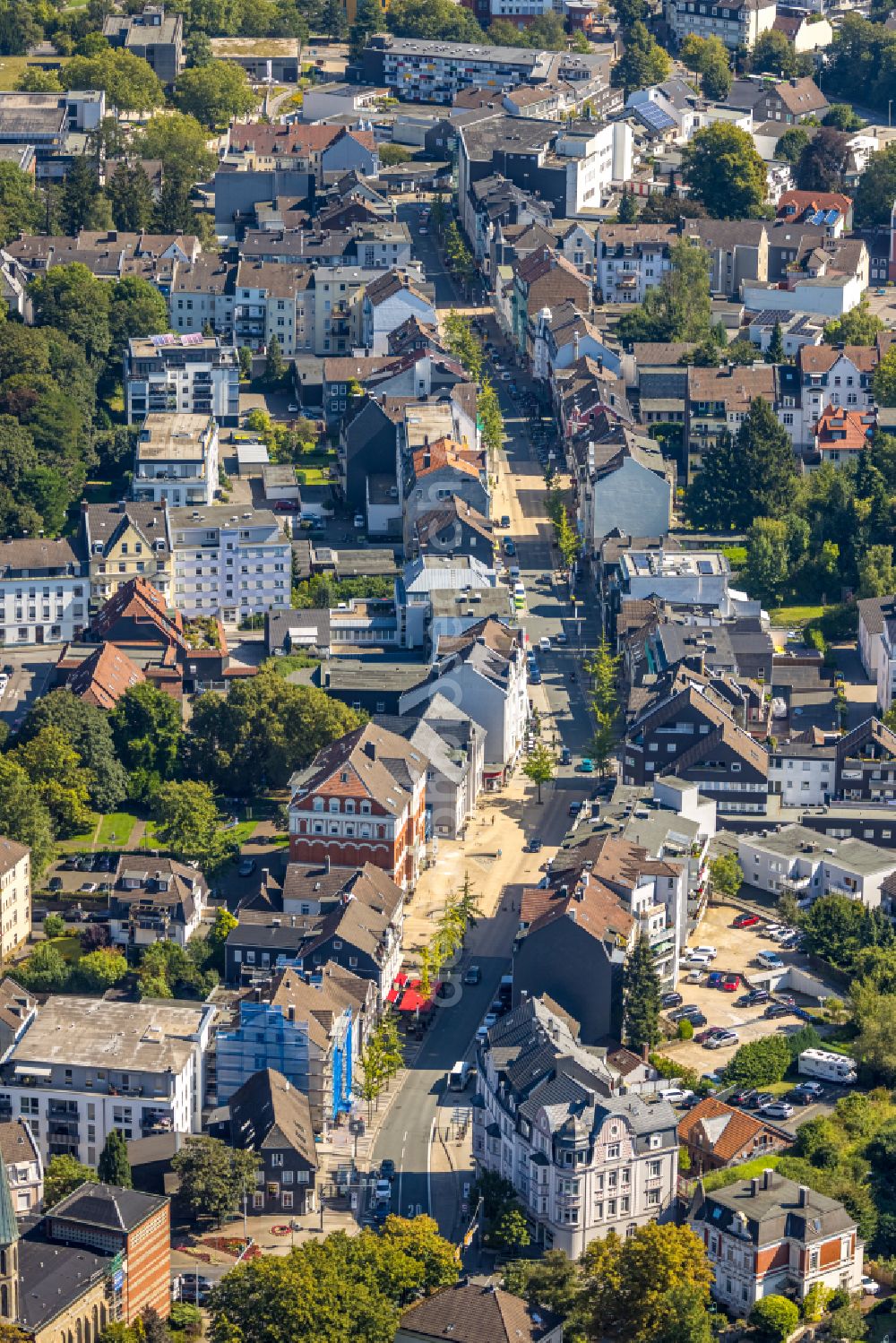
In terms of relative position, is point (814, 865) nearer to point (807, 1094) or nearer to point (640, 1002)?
point (640, 1002)

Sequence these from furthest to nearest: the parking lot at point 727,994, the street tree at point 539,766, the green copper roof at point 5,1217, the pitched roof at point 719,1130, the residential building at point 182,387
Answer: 1. the residential building at point 182,387
2. the street tree at point 539,766
3. the parking lot at point 727,994
4. the pitched roof at point 719,1130
5. the green copper roof at point 5,1217

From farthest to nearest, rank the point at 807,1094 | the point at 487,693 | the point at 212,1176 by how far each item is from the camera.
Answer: the point at 487,693 < the point at 807,1094 < the point at 212,1176

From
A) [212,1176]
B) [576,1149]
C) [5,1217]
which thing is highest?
[5,1217]

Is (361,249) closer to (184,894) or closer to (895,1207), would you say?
(184,894)

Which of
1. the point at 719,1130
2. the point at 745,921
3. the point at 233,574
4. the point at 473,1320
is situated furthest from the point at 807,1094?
the point at 233,574

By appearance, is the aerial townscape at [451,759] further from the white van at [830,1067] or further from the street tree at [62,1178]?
the street tree at [62,1178]

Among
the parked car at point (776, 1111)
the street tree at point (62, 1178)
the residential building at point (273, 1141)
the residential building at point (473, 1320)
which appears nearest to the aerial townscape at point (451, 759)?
the residential building at point (473, 1320)

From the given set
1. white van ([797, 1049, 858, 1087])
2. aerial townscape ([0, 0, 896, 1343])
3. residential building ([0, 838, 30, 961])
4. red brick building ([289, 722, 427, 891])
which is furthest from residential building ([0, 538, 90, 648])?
white van ([797, 1049, 858, 1087])
